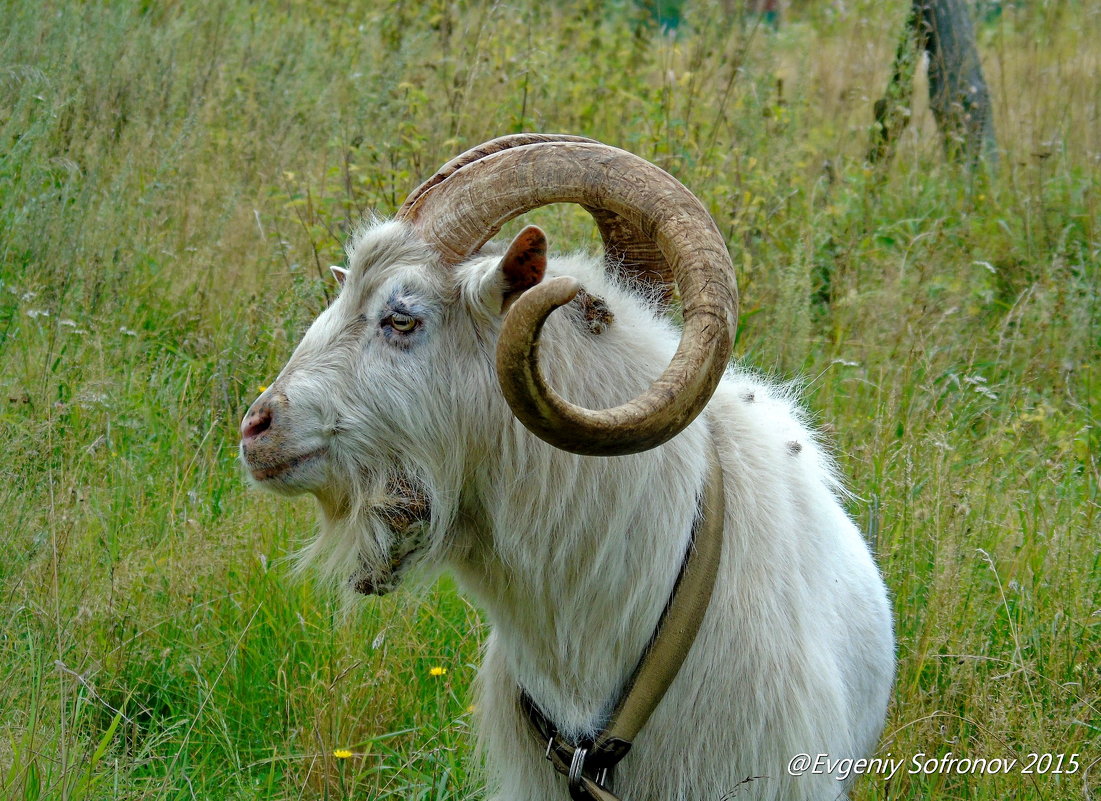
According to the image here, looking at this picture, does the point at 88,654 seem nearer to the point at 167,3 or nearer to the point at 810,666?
the point at 810,666

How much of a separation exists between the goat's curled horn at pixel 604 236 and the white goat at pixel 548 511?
15 cm

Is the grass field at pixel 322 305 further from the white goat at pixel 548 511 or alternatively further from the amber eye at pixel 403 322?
the amber eye at pixel 403 322

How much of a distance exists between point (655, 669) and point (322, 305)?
9.92 feet

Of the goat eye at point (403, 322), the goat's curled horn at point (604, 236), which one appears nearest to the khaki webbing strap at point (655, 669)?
the goat's curled horn at point (604, 236)

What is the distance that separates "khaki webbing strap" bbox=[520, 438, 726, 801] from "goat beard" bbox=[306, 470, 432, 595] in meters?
0.63

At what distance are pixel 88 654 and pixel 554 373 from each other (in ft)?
6.01

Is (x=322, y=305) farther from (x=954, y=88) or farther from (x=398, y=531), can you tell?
(x=954, y=88)

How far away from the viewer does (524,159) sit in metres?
2.80

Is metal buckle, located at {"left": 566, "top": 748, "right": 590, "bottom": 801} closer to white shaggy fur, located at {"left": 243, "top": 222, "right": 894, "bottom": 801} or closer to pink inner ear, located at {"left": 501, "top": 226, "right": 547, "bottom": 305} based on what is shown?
white shaggy fur, located at {"left": 243, "top": 222, "right": 894, "bottom": 801}

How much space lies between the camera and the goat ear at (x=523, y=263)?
8.91ft

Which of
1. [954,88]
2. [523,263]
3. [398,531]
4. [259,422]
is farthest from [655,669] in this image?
[954,88]

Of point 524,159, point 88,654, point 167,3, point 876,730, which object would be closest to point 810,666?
point 876,730

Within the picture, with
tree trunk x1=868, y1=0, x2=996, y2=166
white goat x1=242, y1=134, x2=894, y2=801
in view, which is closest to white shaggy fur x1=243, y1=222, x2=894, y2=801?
white goat x1=242, y1=134, x2=894, y2=801

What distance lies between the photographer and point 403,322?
9.62ft
